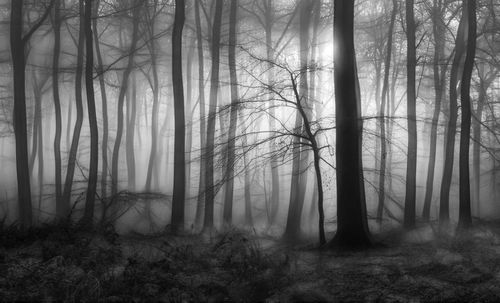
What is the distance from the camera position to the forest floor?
6.33m

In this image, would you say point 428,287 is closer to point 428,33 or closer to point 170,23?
point 428,33

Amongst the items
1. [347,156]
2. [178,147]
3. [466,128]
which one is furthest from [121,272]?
[466,128]

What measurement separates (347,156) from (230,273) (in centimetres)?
409

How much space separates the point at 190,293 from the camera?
6332 millimetres

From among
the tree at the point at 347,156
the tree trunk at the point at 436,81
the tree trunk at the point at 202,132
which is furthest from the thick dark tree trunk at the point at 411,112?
the tree trunk at the point at 202,132

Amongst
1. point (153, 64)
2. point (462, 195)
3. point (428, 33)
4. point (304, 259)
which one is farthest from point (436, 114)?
point (153, 64)

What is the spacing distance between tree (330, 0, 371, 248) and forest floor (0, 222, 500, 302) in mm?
527

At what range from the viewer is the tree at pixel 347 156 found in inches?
398

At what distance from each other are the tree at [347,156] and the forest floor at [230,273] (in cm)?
53

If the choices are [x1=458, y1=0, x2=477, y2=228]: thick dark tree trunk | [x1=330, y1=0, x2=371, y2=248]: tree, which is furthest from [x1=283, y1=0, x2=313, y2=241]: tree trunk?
[x1=458, y1=0, x2=477, y2=228]: thick dark tree trunk

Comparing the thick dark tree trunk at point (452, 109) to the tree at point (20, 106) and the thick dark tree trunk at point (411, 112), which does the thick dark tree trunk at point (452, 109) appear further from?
the tree at point (20, 106)

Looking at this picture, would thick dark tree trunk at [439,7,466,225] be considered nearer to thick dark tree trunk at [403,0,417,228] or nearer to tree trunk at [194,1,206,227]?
thick dark tree trunk at [403,0,417,228]

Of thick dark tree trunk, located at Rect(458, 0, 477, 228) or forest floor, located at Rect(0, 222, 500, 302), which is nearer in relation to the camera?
forest floor, located at Rect(0, 222, 500, 302)

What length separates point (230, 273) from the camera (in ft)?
24.7
